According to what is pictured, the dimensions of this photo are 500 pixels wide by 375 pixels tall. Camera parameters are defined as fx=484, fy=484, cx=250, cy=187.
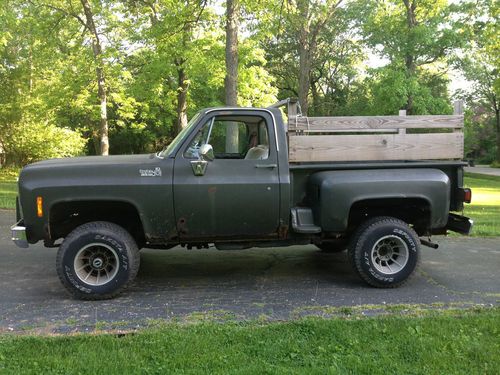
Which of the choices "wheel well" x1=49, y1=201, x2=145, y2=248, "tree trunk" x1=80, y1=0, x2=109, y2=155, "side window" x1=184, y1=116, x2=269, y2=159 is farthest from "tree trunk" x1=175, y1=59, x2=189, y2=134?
"wheel well" x1=49, y1=201, x2=145, y2=248

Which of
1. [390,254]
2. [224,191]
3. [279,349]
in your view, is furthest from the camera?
[390,254]

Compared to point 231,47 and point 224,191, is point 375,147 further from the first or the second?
point 231,47

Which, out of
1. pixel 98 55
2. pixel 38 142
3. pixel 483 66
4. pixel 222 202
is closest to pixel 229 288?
pixel 222 202

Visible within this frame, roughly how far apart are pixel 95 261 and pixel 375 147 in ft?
10.7

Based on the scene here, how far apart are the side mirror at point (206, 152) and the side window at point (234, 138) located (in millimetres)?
100

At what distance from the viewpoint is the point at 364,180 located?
17.0ft

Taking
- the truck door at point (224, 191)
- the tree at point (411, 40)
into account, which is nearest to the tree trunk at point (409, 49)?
the tree at point (411, 40)

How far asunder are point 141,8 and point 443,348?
1692 centimetres

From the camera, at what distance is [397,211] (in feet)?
18.9

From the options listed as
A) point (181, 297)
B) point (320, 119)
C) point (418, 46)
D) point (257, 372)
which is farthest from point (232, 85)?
point (418, 46)

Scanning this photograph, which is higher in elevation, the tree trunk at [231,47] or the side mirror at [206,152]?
the tree trunk at [231,47]

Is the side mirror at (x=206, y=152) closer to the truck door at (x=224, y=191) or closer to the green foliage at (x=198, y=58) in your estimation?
the truck door at (x=224, y=191)

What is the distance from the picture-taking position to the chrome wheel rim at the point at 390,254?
5.34 meters

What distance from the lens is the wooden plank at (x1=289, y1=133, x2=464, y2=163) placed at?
5.33 m
